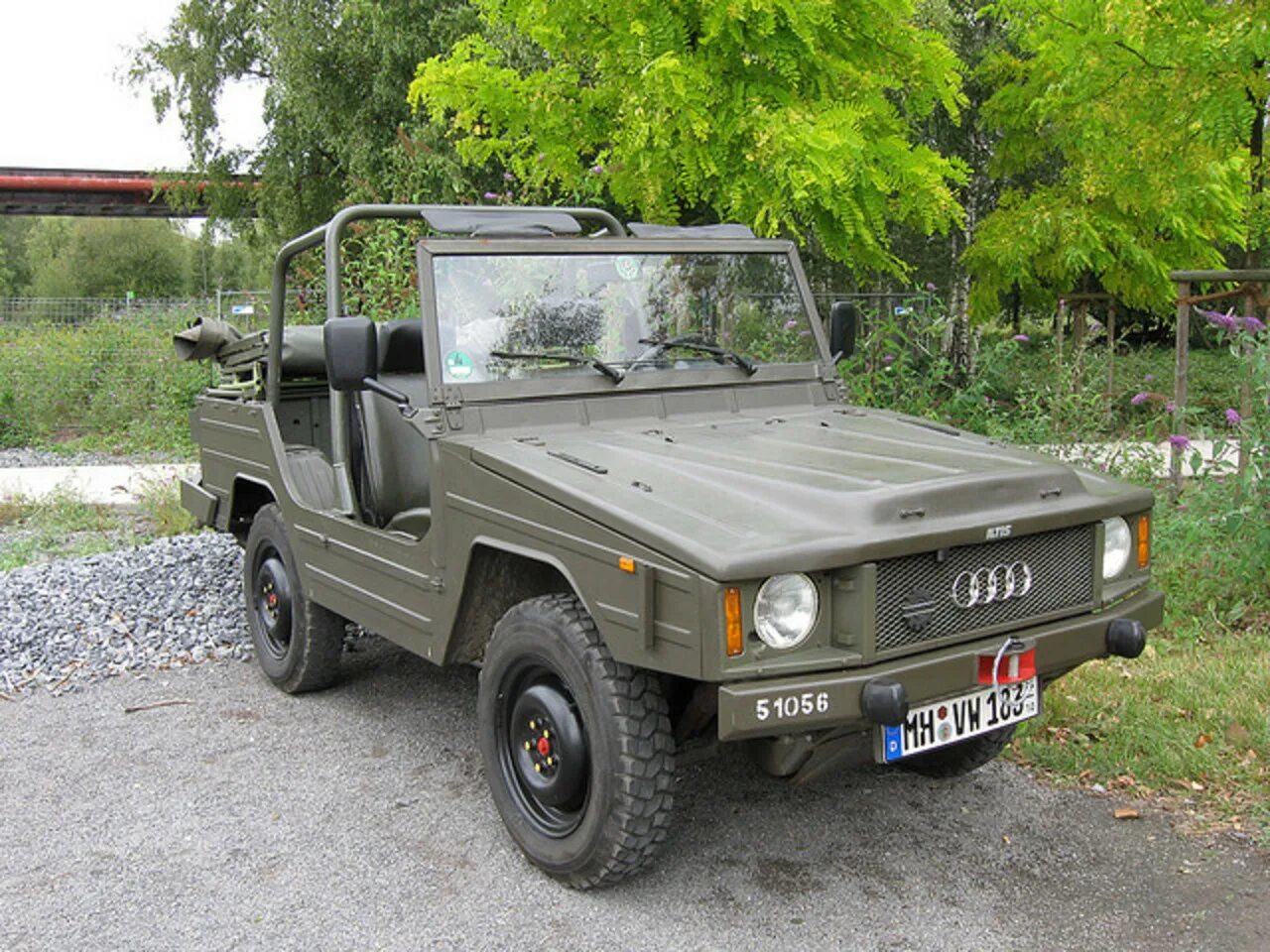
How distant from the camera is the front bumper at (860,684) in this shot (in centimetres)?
308

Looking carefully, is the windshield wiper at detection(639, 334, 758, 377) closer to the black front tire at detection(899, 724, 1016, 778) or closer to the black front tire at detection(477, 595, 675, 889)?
the black front tire at detection(477, 595, 675, 889)

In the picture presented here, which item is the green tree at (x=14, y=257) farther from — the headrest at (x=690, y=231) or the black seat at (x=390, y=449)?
the headrest at (x=690, y=231)

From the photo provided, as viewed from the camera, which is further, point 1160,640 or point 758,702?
point 1160,640

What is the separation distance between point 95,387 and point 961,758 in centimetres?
1457

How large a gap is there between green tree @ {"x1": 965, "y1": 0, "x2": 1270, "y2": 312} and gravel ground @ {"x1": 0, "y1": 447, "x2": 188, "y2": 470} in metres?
9.35

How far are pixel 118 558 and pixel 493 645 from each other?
15.4ft

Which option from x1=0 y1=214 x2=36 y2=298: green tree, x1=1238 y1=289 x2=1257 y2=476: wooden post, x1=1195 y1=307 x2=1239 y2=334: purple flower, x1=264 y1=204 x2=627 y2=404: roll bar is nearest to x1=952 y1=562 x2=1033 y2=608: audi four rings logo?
x1=264 y1=204 x2=627 y2=404: roll bar

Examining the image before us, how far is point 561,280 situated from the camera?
4574mm

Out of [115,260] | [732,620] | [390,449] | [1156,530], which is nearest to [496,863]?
[732,620]

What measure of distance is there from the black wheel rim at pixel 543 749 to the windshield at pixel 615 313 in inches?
45.4

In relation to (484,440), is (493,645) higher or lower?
lower

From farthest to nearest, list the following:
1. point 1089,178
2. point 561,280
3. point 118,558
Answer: point 1089,178 < point 118,558 < point 561,280

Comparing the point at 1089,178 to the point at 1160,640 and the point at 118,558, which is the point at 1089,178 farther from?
the point at 118,558

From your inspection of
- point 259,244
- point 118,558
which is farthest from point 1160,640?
point 259,244
